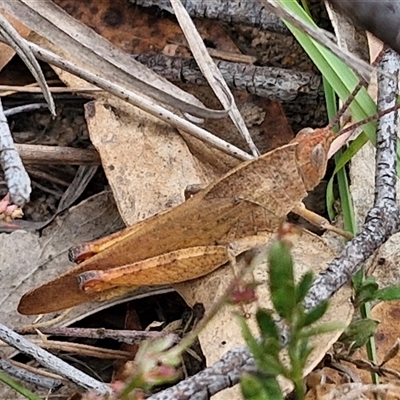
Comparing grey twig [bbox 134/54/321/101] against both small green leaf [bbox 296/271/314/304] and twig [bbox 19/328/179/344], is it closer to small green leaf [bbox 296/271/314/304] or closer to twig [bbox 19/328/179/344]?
twig [bbox 19/328/179/344]

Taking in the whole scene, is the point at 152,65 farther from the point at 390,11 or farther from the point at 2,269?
the point at 390,11

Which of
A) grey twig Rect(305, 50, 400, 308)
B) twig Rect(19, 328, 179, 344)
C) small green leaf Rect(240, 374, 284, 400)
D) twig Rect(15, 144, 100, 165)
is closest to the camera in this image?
small green leaf Rect(240, 374, 284, 400)

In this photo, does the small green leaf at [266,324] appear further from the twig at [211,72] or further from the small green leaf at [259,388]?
the twig at [211,72]

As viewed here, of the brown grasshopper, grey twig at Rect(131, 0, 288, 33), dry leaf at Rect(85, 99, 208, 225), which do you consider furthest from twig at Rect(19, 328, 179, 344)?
grey twig at Rect(131, 0, 288, 33)

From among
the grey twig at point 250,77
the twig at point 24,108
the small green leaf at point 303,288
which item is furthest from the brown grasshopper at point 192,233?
the small green leaf at point 303,288

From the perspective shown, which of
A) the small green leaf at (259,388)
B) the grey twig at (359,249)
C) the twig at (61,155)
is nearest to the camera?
the small green leaf at (259,388)

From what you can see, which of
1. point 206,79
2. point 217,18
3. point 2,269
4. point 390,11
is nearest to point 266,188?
point 206,79

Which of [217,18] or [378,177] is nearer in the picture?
[378,177]
